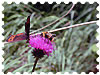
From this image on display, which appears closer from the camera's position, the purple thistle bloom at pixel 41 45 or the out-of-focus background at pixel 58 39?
the purple thistle bloom at pixel 41 45

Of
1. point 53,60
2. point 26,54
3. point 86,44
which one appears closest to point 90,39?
point 86,44

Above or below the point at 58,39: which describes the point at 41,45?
above

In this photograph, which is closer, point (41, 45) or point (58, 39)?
point (41, 45)

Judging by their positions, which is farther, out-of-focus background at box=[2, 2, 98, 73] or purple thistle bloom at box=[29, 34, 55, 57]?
out-of-focus background at box=[2, 2, 98, 73]
